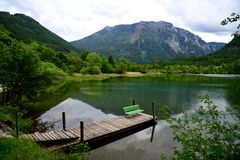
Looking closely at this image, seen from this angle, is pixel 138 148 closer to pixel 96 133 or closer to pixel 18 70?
pixel 96 133

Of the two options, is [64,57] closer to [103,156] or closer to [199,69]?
[103,156]

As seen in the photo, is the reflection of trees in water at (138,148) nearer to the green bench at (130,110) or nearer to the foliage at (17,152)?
the green bench at (130,110)

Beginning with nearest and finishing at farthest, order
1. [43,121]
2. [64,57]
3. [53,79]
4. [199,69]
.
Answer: [43,121]
[53,79]
[64,57]
[199,69]

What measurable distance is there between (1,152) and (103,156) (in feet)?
26.5

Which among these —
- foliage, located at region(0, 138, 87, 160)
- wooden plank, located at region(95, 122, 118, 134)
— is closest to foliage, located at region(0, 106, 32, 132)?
foliage, located at region(0, 138, 87, 160)

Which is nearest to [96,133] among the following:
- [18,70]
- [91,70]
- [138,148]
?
[138,148]

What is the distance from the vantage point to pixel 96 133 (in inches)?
834

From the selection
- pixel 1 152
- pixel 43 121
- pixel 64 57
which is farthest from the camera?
pixel 64 57

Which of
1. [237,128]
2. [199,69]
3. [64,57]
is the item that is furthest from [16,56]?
[199,69]

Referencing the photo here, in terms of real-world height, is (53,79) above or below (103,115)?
above

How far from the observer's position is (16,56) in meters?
26.9

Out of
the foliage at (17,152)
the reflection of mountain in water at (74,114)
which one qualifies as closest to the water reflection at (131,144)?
the reflection of mountain in water at (74,114)

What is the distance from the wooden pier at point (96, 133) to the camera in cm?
1786

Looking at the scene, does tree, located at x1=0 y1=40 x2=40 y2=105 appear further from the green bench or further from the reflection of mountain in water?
the green bench
